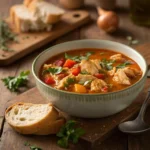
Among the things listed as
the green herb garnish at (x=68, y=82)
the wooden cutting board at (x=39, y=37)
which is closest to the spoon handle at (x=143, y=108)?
the green herb garnish at (x=68, y=82)

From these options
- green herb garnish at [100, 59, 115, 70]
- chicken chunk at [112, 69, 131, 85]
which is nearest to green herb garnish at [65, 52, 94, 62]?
green herb garnish at [100, 59, 115, 70]

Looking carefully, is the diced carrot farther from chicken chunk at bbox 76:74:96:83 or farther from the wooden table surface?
the wooden table surface

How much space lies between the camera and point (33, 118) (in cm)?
259

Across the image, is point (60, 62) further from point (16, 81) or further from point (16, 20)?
point (16, 20)

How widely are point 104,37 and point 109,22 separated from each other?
140 millimetres

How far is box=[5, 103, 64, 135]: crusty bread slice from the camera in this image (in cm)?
252

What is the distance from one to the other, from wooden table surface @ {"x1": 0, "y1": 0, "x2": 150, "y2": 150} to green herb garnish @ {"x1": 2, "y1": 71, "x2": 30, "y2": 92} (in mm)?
43

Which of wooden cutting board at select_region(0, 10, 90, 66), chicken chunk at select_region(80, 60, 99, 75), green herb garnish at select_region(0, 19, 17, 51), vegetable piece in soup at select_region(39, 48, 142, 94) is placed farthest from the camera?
green herb garnish at select_region(0, 19, 17, 51)

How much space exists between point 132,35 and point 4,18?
50.3 inches

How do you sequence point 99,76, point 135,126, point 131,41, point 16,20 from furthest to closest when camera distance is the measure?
1. point 16,20
2. point 131,41
3. point 99,76
4. point 135,126

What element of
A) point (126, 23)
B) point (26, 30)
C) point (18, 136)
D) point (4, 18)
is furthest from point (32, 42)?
point (18, 136)

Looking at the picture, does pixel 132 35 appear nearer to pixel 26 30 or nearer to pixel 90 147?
pixel 26 30

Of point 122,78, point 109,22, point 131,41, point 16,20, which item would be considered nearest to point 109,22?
point 109,22

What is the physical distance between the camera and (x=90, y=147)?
2463 millimetres
